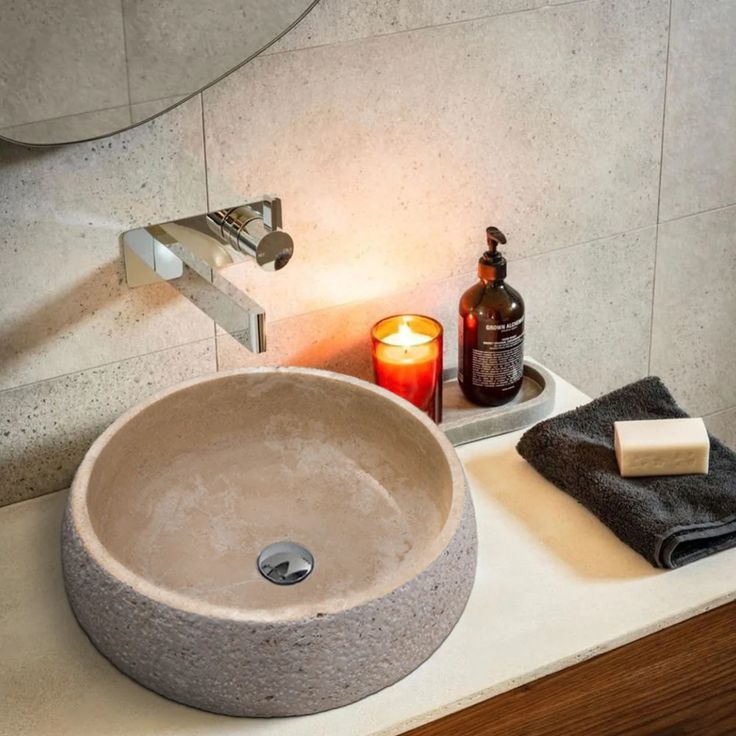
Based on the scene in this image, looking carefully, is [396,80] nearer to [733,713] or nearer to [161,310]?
[161,310]

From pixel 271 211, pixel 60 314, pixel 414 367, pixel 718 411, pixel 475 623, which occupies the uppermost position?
pixel 271 211

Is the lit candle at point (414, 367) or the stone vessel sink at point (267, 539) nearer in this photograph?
the stone vessel sink at point (267, 539)

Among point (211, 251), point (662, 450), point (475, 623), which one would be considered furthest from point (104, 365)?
point (662, 450)

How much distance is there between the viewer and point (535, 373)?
1.51m

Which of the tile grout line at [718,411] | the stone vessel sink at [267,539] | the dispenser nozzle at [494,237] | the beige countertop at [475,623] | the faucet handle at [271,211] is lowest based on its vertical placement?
the tile grout line at [718,411]

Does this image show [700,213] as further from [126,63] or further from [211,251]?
[126,63]

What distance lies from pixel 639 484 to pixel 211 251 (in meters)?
0.54

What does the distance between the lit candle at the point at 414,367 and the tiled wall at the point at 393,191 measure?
0.25 ft

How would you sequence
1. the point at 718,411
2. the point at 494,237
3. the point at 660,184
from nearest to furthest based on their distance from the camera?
the point at 494,237 < the point at 660,184 < the point at 718,411

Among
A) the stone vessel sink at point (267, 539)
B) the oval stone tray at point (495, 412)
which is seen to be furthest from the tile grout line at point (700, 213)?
the stone vessel sink at point (267, 539)

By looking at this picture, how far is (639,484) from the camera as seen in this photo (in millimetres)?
1268

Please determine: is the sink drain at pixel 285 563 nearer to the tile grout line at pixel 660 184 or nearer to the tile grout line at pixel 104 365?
the tile grout line at pixel 104 365

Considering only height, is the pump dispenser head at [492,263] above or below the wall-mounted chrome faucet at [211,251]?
below

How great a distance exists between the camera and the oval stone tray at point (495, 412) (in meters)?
1.41
